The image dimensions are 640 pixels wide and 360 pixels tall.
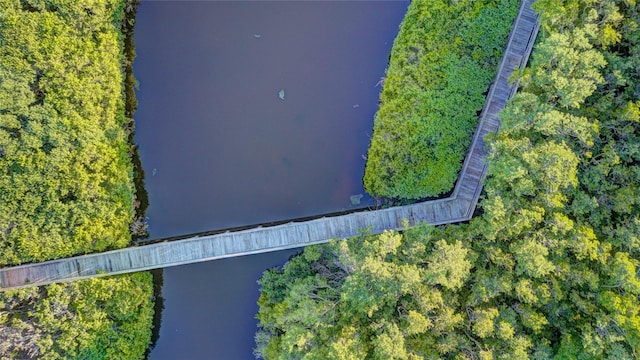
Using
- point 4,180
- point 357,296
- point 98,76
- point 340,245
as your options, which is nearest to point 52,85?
point 98,76

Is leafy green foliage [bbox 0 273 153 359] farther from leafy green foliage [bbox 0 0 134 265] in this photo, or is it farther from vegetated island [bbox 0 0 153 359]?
leafy green foliage [bbox 0 0 134 265]

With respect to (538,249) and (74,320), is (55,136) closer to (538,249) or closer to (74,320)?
(74,320)

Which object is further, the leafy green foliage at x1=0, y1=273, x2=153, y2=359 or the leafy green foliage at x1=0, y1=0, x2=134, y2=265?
the leafy green foliage at x1=0, y1=0, x2=134, y2=265

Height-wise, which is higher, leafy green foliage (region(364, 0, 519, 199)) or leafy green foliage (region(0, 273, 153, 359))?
leafy green foliage (region(364, 0, 519, 199))

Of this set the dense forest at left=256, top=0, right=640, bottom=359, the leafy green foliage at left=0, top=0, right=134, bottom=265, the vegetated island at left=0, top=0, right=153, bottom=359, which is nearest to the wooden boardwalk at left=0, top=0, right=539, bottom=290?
the vegetated island at left=0, top=0, right=153, bottom=359

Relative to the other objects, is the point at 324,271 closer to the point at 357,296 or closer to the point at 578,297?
the point at 357,296
